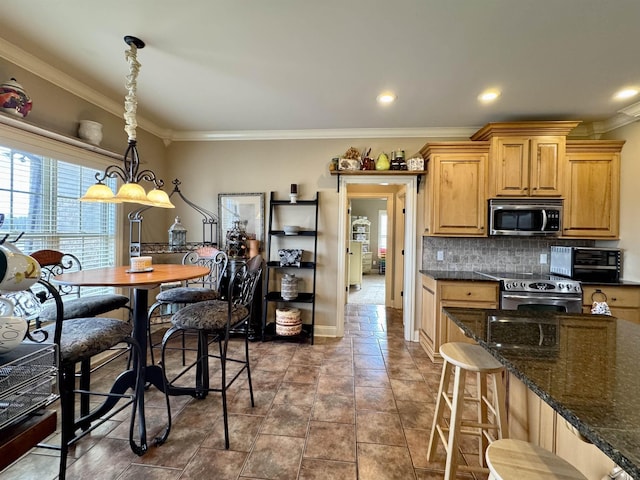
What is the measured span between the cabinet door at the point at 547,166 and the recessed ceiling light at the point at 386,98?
61.0 inches

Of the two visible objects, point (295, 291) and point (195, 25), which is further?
point (295, 291)

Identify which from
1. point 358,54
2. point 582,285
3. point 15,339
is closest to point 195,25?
point 358,54

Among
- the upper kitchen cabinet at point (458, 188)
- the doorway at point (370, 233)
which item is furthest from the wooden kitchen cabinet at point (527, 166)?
the doorway at point (370, 233)

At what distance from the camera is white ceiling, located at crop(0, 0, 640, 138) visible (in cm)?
166

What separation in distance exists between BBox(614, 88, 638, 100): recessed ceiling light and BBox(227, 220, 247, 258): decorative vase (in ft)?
12.8

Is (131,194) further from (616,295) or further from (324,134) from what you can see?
(616,295)

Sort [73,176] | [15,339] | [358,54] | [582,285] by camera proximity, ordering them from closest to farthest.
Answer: [15,339] < [358,54] < [73,176] < [582,285]

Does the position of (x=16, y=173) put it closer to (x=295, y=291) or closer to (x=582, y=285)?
(x=295, y=291)

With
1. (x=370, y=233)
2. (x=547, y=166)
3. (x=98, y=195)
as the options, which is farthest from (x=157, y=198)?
(x=370, y=233)

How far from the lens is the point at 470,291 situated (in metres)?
2.90

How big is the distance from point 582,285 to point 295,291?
2.88 metres

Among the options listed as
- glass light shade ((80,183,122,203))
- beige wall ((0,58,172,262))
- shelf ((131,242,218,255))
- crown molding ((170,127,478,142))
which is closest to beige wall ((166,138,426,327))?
crown molding ((170,127,478,142))

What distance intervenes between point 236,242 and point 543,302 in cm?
326

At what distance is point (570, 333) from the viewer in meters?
1.22
